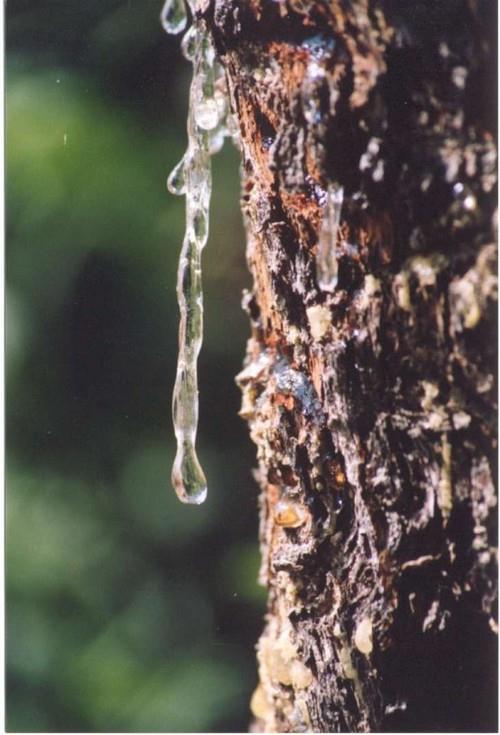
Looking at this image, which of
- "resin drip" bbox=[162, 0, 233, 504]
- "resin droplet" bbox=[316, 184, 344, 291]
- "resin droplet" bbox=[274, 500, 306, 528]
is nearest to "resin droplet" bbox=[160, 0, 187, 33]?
"resin drip" bbox=[162, 0, 233, 504]

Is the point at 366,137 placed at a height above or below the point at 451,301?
above

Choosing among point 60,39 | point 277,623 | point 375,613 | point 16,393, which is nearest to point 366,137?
point 375,613

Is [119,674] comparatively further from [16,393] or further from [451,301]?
[451,301]

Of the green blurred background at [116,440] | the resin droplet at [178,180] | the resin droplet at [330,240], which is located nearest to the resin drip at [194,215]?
the resin droplet at [178,180]

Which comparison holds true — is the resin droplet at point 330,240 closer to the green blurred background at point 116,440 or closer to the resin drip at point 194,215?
the resin drip at point 194,215

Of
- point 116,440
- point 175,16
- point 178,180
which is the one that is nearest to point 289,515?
point 178,180
